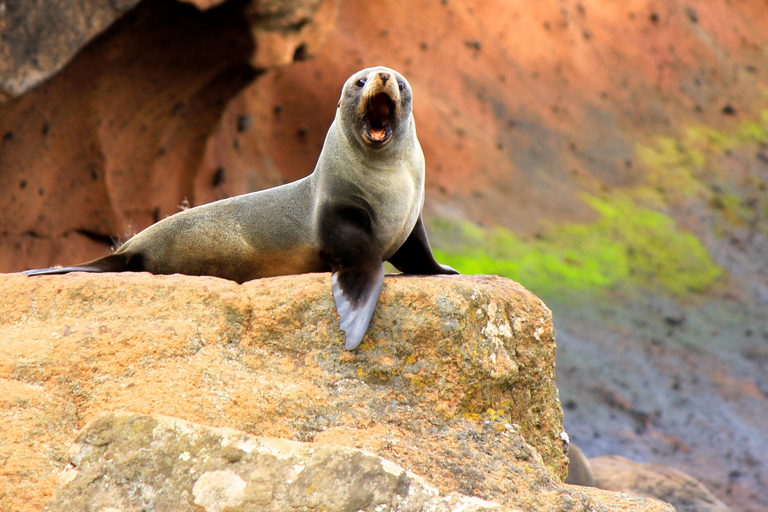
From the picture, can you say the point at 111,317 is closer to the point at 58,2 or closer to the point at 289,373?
the point at 289,373

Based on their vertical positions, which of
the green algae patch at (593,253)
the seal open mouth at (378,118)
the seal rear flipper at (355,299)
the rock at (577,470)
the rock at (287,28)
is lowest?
the rock at (577,470)

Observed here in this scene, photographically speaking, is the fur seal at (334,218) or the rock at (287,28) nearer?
the fur seal at (334,218)

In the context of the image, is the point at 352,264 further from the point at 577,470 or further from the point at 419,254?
the point at 577,470

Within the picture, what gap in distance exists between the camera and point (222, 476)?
227 cm

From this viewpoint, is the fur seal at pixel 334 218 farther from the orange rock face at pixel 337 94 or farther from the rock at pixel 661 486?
the rock at pixel 661 486

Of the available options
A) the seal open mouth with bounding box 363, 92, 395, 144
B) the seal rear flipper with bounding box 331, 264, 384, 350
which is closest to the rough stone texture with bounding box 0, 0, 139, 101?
the seal open mouth with bounding box 363, 92, 395, 144

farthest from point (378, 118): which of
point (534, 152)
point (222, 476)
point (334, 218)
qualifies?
point (534, 152)

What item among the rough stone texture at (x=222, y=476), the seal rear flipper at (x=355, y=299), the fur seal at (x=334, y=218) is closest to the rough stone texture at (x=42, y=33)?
the fur seal at (x=334, y=218)

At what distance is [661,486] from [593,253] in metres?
6.94

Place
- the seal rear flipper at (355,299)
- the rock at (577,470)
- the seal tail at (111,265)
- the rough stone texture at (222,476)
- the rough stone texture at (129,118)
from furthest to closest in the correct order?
1. the rough stone texture at (129,118)
2. the rock at (577,470)
3. the seal tail at (111,265)
4. the seal rear flipper at (355,299)
5. the rough stone texture at (222,476)

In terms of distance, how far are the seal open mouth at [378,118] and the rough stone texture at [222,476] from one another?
1840mm

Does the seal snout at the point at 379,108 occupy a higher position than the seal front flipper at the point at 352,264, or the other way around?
the seal snout at the point at 379,108

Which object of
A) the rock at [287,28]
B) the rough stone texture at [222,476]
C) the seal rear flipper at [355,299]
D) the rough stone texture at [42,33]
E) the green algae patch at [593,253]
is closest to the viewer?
the rough stone texture at [222,476]

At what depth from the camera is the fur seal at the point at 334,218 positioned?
372 cm
